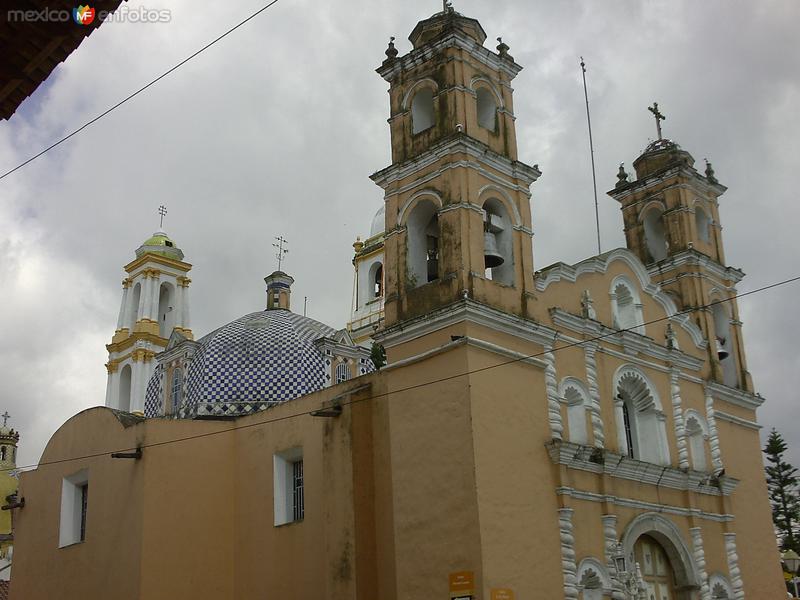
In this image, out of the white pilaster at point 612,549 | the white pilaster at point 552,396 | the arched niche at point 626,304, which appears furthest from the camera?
the arched niche at point 626,304

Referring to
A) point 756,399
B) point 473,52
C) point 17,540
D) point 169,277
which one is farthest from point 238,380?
point 169,277

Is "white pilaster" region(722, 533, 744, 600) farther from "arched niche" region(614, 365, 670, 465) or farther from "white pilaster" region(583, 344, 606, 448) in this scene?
"white pilaster" region(583, 344, 606, 448)

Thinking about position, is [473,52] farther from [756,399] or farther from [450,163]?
[756,399]

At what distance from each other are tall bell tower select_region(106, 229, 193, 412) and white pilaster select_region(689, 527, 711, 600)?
73.9 feet

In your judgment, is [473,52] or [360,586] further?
[473,52]

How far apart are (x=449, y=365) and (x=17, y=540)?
1114 cm

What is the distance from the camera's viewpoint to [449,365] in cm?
1430

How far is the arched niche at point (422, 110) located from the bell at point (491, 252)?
230 centimetres

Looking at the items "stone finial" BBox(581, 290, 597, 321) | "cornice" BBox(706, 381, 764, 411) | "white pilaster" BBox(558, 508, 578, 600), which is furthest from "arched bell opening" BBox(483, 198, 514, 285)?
"cornice" BBox(706, 381, 764, 411)

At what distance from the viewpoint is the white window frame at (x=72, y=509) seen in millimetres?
18984

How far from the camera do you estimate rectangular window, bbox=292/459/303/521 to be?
17.2m

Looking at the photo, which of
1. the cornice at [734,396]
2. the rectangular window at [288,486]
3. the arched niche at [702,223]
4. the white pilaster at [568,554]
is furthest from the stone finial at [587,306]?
the rectangular window at [288,486]

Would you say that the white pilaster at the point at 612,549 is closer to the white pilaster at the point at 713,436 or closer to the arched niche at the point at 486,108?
the white pilaster at the point at 713,436

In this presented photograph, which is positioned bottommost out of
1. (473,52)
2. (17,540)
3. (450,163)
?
(17,540)
